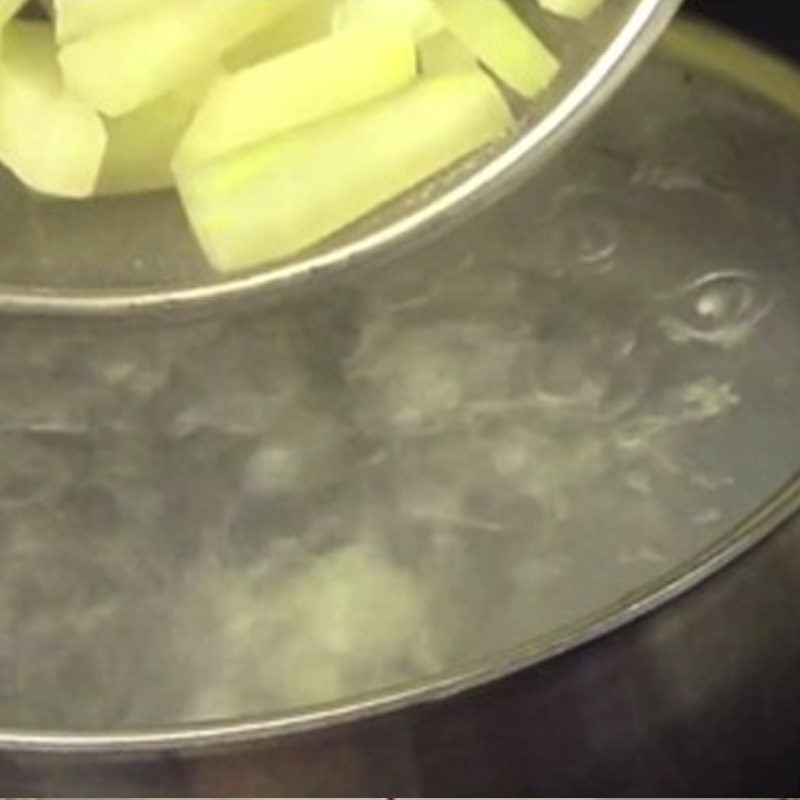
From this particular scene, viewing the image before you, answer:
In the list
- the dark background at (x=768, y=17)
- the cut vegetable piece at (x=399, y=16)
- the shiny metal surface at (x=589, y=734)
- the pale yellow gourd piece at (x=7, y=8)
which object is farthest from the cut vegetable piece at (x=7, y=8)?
the dark background at (x=768, y=17)

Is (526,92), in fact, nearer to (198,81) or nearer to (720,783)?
(198,81)

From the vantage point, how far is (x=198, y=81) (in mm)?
919

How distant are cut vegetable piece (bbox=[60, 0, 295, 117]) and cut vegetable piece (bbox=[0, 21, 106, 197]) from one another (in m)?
0.01

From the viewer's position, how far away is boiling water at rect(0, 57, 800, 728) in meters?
0.90

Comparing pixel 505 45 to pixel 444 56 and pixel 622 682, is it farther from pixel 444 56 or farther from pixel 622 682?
pixel 622 682

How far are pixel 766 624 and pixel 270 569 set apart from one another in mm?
200

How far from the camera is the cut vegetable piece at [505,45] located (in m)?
0.90

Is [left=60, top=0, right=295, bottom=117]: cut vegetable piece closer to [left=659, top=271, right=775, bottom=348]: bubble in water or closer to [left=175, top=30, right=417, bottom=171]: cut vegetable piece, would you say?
[left=175, top=30, right=417, bottom=171]: cut vegetable piece

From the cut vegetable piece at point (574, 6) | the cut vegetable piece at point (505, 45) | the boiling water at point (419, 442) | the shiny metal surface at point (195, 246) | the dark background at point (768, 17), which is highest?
the cut vegetable piece at point (574, 6)

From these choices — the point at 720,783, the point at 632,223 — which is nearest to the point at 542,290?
the point at 632,223

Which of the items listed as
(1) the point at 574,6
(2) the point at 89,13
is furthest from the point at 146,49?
(1) the point at 574,6

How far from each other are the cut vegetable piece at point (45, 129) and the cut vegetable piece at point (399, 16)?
3.8 inches

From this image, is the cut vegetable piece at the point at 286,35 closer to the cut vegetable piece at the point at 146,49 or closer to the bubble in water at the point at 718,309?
the cut vegetable piece at the point at 146,49

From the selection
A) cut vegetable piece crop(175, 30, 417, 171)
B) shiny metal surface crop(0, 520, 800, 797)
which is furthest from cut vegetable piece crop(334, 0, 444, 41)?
shiny metal surface crop(0, 520, 800, 797)
